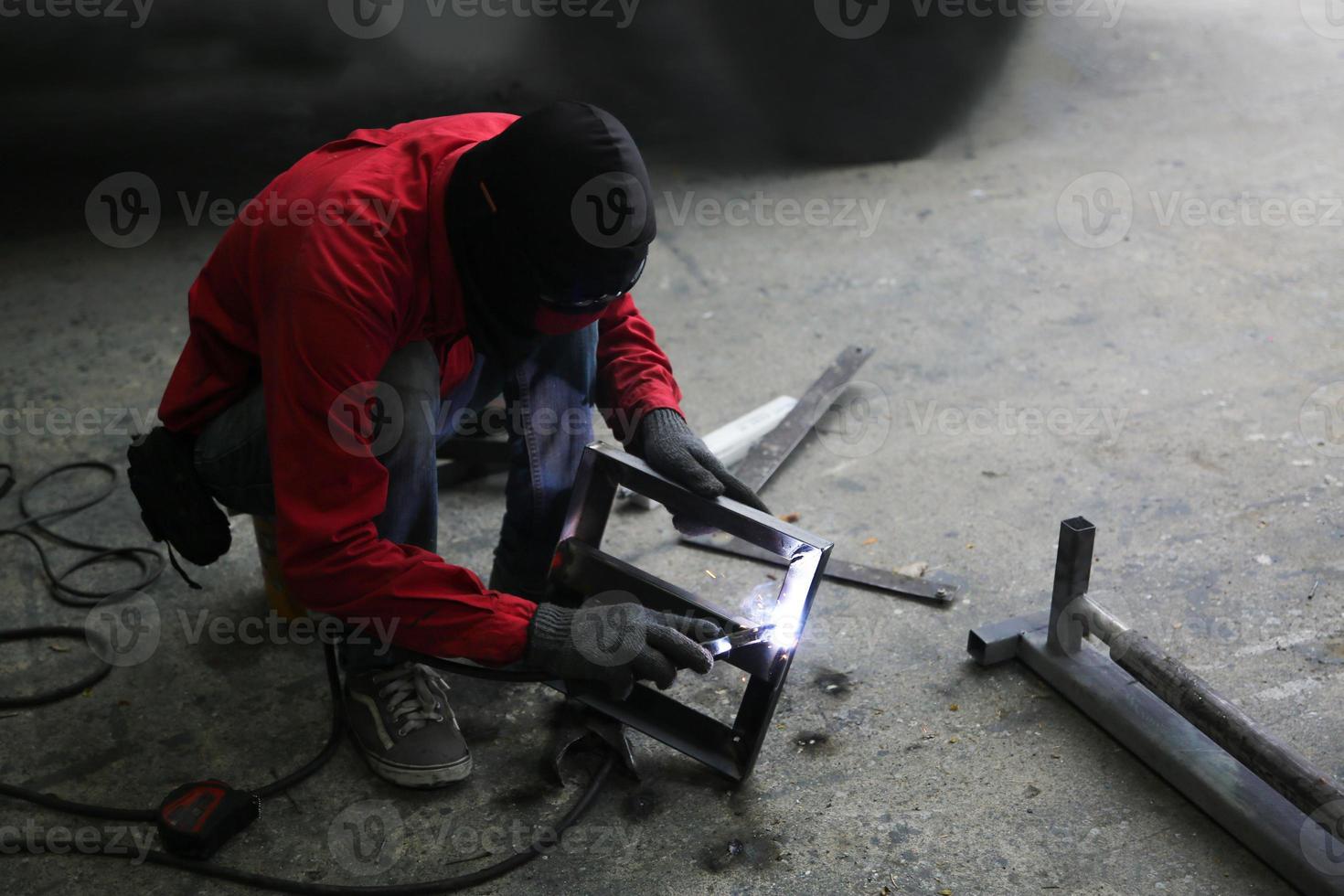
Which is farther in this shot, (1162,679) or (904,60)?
(904,60)

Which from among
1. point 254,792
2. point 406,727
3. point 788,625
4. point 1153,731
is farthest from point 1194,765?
point 254,792

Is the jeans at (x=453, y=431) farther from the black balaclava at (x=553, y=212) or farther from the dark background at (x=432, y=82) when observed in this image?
the dark background at (x=432, y=82)

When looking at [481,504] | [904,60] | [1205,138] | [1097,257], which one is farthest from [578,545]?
[1205,138]

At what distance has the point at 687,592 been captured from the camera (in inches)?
78.9

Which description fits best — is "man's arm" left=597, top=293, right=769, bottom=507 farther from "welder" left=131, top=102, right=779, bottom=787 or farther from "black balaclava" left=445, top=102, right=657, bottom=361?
"black balaclava" left=445, top=102, right=657, bottom=361

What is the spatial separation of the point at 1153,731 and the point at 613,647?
0.91 meters

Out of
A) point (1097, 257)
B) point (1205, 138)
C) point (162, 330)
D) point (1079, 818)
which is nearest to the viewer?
point (1079, 818)

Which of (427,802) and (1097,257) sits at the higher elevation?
(1097,257)

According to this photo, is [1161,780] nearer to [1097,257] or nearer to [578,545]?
[578,545]

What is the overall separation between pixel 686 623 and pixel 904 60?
347 cm

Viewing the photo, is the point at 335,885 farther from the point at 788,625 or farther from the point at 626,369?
the point at 626,369

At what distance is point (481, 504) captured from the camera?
2697 mm

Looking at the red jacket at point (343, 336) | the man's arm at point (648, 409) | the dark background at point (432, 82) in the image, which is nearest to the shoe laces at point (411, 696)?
the red jacket at point (343, 336)

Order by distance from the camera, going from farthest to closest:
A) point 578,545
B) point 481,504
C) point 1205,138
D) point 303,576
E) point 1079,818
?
point 1205,138
point 481,504
point 578,545
point 1079,818
point 303,576
